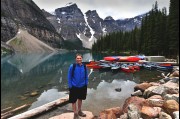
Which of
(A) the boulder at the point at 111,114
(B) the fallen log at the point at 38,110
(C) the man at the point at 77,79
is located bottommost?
(B) the fallen log at the point at 38,110

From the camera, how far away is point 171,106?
11.0 meters

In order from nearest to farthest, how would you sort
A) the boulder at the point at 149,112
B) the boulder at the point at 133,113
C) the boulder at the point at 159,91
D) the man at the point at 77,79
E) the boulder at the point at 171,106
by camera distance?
the boulder at the point at 133,113
the boulder at the point at 149,112
the man at the point at 77,79
the boulder at the point at 171,106
the boulder at the point at 159,91

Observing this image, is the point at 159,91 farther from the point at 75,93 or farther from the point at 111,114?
the point at 75,93

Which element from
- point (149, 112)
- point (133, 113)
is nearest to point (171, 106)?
point (149, 112)

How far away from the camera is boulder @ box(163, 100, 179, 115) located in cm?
1089

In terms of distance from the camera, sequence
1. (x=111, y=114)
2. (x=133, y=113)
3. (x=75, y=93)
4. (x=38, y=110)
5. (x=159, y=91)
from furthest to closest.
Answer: (x=159, y=91), (x=38, y=110), (x=111, y=114), (x=75, y=93), (x=133, y=113)

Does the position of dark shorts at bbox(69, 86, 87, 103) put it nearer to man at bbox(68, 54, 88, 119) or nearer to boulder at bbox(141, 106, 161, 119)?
man at bbox(68, 54, 88, 119)

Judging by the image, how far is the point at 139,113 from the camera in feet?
35.6

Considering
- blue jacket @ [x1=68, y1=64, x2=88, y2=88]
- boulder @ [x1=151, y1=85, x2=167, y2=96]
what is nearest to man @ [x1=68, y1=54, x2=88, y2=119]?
blue jacket @ [x1=68, y1=64, x2=88, y2=88]

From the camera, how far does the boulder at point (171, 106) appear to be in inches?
429

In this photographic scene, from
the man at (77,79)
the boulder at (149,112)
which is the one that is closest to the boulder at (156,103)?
the boulder at (149,112)

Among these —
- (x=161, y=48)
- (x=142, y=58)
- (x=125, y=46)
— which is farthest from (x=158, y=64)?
(x=125, y=46)

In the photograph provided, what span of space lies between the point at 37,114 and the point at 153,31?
55.6 meters

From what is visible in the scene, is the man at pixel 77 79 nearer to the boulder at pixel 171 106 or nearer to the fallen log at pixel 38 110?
the fallen log at pixel 38 110
